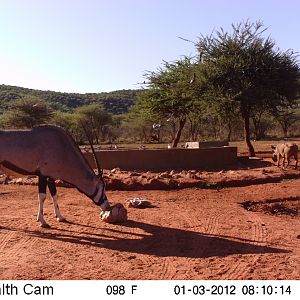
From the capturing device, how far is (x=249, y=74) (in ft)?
84.6

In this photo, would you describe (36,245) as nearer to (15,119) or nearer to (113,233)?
(113,233)

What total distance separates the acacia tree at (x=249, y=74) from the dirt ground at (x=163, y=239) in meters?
12.0

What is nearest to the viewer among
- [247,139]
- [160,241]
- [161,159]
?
[160,241]

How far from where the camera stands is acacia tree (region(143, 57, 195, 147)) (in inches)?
1136

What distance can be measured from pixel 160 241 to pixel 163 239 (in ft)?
0.45

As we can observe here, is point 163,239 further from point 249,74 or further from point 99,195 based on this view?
point 249,74

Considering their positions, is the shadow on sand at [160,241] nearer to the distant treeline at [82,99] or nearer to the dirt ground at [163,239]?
the dirt ground at [163,239]

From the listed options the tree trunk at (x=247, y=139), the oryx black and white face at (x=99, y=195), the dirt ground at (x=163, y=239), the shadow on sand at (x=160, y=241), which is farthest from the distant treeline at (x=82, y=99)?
the shadow on sand at (x=160, y=241)

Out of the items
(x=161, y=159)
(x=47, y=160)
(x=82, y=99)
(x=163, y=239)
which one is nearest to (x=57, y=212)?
(x=47, y=160)

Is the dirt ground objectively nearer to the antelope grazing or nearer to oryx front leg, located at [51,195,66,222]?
oryx front leg, located at [51,195,66,222]

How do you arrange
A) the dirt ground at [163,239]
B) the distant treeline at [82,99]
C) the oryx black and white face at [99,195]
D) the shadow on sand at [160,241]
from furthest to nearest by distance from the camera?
the distant treeline at [82,99] < the oryx black and white face at [99,195] < the shadow on sand at [160,241] < the dirt ground at [163,239]

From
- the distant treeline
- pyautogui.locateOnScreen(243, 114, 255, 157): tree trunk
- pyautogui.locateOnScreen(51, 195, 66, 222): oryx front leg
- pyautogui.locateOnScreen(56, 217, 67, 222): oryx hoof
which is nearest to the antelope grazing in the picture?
pyautogui.locateOnScreen(51, 195, 66, 222): oryx front leg

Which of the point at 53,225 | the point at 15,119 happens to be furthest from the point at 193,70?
the point at 15,119

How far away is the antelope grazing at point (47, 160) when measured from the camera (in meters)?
9.53
